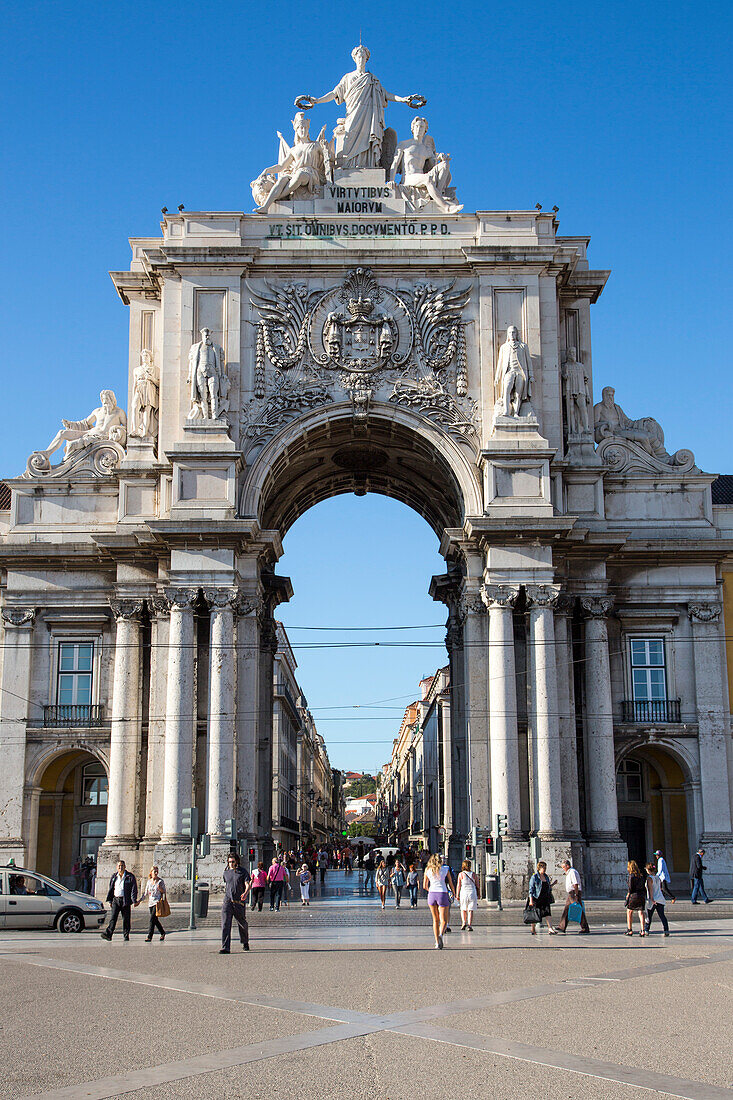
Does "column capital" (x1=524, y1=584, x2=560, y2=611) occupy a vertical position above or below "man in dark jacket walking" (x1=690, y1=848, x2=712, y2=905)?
above

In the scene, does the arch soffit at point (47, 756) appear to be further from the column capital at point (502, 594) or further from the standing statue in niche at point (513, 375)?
the standing statue in niche at point (513, 375)

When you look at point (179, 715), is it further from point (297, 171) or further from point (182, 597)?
point (297, 171)

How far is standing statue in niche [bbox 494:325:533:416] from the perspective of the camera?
130ft

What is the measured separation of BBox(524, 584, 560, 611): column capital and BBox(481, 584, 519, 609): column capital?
41cm

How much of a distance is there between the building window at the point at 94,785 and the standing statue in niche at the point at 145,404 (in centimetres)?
1210

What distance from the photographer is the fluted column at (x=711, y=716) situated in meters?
39.9

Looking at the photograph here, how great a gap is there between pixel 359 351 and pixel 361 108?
9219 mm

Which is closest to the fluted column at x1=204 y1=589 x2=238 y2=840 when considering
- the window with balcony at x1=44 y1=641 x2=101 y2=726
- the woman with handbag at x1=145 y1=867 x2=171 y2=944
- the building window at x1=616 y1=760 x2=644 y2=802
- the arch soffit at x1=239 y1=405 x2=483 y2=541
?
the arch soffit at x1=239 y1=405 x2=483 y2=541

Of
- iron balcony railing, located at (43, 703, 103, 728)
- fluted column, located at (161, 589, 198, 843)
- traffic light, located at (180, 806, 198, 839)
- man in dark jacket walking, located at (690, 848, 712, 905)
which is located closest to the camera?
traffic light, located at (180, 806, 198, 839)

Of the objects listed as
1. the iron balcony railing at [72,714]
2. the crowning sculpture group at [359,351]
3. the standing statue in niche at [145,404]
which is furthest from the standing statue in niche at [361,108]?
the iron balcony railing at [72,714]

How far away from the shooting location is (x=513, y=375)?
39531mm

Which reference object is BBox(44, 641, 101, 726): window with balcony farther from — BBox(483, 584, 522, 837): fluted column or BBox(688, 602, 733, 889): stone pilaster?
BBox(688, 602, 733, 889): stone pilaster

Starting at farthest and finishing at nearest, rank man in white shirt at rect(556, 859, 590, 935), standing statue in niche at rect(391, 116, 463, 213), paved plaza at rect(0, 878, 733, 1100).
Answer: standing statue in niche at rect(391, 116, 463, 213) → man in white shirt at rect(556, 859, 590, 935) → paved plaza at rect(0, 878, 733, 1100)

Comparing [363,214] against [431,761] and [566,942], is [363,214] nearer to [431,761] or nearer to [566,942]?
[566,942]
